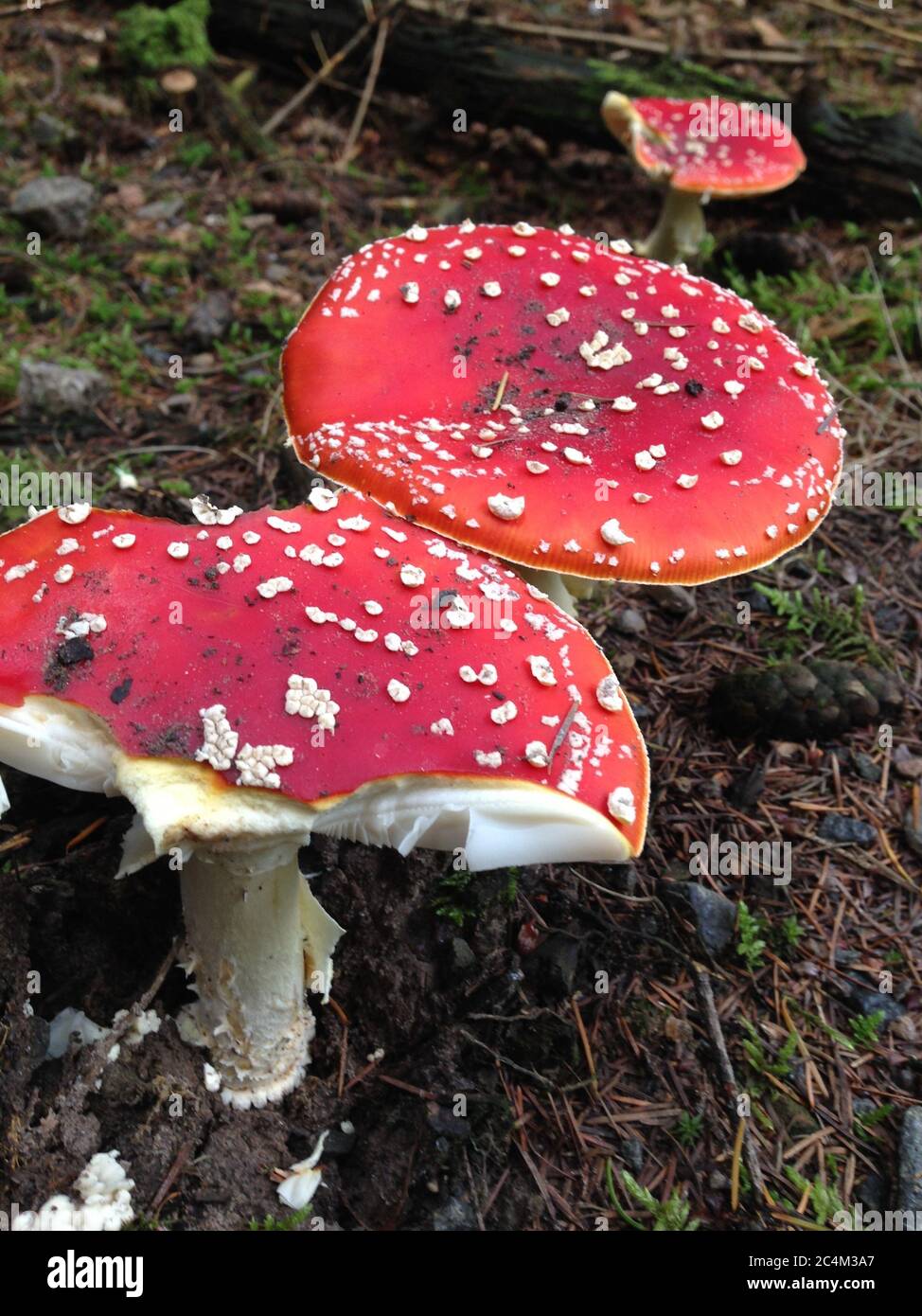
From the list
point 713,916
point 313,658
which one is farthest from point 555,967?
point 313,658

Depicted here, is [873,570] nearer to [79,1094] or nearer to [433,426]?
[433,426]

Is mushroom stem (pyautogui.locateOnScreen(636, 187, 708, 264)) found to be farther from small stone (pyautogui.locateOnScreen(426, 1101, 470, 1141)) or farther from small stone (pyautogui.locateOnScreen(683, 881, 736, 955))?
small stone (pyautogui.locateOnScreen(426, 1101, 470, 1141))

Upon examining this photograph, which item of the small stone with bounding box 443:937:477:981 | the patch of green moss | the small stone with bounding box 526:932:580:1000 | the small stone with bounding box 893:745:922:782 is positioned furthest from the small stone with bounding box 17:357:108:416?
the small stone with bounding box 893:745:922:782

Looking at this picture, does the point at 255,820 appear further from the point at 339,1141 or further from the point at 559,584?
the point at 559,584

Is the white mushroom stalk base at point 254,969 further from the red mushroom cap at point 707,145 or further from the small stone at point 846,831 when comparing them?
the red mushroom cap at point 707,145

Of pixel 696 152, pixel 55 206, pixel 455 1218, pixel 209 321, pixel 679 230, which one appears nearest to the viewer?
pixel 455 1218

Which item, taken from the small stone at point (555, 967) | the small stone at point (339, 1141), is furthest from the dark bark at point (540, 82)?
the small stone at point (339, 1141)

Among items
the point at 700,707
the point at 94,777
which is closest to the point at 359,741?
the point at 94,777
